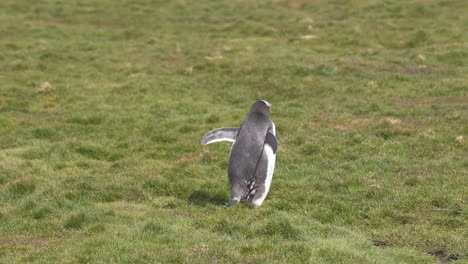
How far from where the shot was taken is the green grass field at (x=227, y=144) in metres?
13.1

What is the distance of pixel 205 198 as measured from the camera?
17031mm

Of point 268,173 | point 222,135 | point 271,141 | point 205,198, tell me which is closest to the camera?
point 268,173

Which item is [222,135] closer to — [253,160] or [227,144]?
[253,160]

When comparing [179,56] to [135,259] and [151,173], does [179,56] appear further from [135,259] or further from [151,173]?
[135,259]

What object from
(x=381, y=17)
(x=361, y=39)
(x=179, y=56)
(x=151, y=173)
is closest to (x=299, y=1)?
(x=381, y=17)

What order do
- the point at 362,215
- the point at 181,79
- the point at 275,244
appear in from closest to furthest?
the point at 275,244 < the point at 362,215 < the point at 181,79

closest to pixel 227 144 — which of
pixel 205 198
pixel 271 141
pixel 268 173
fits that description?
pixel 205 198

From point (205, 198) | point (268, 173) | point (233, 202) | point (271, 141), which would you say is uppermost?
point (271, 141)

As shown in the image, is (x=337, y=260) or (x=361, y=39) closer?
(x=337, y=260)

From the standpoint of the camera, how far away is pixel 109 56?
126 ft

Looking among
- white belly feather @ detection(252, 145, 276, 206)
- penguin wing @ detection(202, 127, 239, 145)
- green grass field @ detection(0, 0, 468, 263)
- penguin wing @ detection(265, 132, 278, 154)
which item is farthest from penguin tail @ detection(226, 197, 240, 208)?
penguin wing @ detection(202, 127, 239, 145)

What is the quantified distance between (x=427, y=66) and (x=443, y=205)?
62.1 feet

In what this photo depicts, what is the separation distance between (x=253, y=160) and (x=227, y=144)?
641 cm

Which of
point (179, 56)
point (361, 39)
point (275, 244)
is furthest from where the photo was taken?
point (361, 39)
